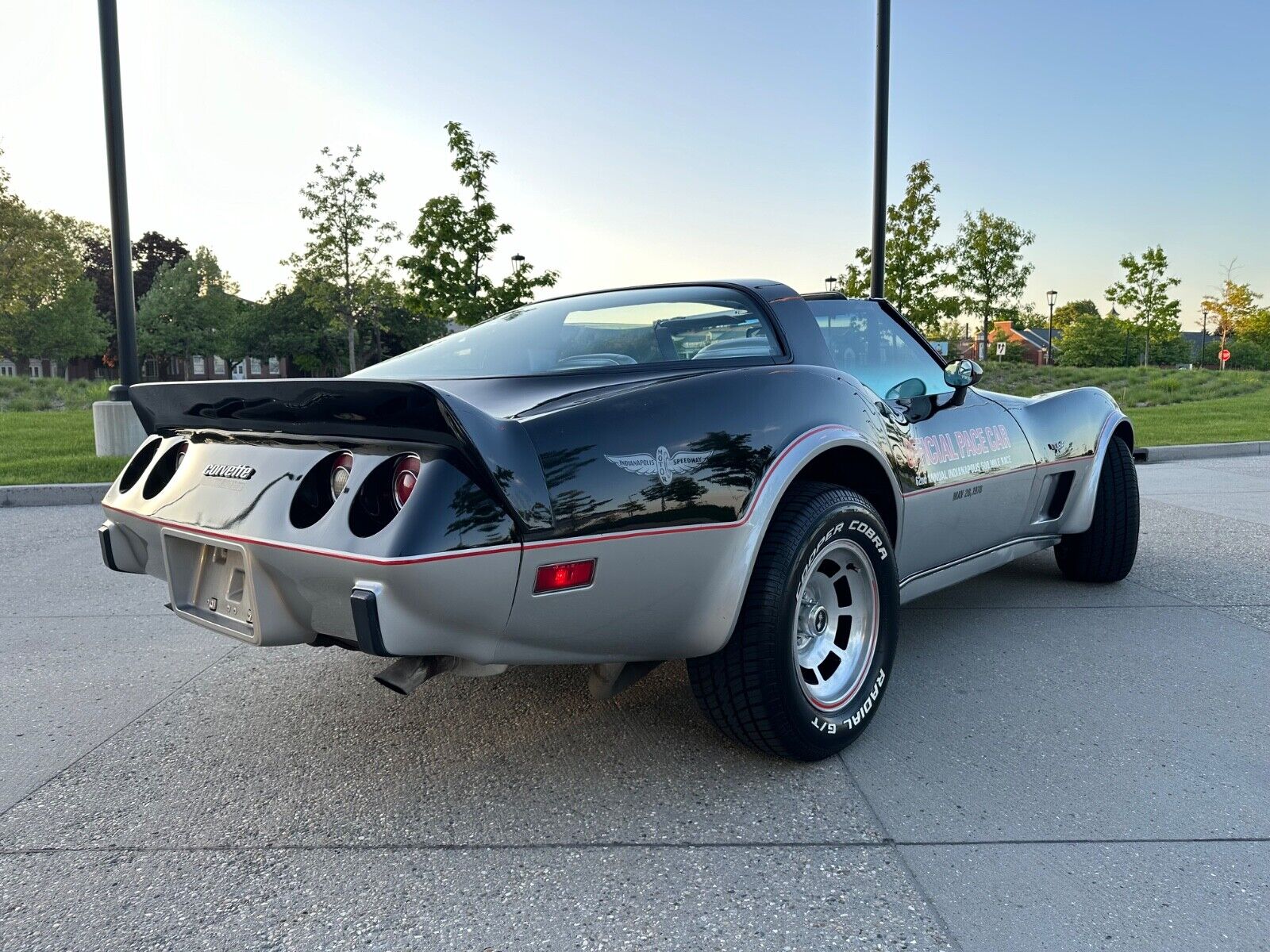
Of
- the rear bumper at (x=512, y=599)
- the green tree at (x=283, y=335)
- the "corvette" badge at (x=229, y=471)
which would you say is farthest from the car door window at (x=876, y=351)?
the green tree at (x=283, y=335)

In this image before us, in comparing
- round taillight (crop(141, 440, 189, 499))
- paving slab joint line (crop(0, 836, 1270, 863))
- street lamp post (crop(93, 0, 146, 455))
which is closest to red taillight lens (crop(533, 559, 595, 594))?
paving slab joint line (crop(0, 836, 1270, 863))

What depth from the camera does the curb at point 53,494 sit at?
25.6 ft

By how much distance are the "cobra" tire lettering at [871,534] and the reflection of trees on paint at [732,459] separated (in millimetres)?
385

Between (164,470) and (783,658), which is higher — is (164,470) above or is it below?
above

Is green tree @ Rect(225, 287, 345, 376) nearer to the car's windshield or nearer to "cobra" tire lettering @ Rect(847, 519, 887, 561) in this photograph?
the car's windshield

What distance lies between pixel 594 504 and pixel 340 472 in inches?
23.6

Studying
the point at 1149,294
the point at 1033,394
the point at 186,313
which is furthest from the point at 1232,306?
the point at 186,313

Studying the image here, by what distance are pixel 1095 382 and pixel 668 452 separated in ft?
99.4

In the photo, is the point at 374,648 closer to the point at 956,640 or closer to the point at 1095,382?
the point at 956,640

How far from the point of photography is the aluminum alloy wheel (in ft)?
8.65

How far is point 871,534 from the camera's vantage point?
2703 mm

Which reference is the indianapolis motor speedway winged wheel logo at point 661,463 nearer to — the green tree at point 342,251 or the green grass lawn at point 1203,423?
the green grass lawn at point 1203,423

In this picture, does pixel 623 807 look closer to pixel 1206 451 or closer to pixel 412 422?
pixel 412 422

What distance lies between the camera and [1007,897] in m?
1.92
